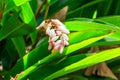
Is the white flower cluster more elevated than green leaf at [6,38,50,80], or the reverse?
the white flower cluster

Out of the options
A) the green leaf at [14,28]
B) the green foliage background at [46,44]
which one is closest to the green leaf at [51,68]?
the green foliage background at [46,44]

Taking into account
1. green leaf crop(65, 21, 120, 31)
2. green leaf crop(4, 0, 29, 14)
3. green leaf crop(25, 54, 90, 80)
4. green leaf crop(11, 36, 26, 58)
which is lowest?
green leaf crop(25, 54, 90, 80)

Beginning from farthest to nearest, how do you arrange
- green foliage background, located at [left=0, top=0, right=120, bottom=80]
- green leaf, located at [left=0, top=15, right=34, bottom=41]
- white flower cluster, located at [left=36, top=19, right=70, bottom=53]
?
green leaf, located at [left=0, top=15, right=34, bottom=41], green foliage background, located at [left=0, top=0, right=120, bottom=80], white flower cluster, located at [left=36, top=19, right=70, bottom=53]

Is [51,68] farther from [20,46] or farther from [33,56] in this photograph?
[20,46]

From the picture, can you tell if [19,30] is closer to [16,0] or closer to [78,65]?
[16,0]

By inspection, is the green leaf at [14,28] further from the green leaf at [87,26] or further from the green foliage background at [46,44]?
the green leaf at [87,26]

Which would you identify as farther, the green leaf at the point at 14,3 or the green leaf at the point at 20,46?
the green leaf at the point at 20,46

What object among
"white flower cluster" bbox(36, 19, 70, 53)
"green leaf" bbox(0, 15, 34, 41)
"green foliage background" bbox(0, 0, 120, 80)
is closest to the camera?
"white flower cluster" bbox(36, 19, 70, 53)

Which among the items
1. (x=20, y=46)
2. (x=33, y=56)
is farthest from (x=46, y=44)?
(x=20, y=46)

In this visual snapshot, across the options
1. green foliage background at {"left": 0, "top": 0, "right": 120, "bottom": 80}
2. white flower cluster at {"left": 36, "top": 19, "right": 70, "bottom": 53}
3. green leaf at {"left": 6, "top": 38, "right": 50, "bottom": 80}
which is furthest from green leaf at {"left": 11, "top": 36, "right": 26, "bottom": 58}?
white flower cluster at {"left": 36, "top": 19, "right": 70, "bottom": 53}

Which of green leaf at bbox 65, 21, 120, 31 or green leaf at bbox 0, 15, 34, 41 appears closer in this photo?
green leaf at bbox 65, 21, 120, 31

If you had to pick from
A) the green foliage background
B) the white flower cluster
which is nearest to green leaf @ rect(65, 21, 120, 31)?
the green foliage background

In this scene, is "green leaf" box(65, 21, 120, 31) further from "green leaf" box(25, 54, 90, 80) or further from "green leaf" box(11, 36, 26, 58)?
"green leaf" box(11, 36, 26, 58)
